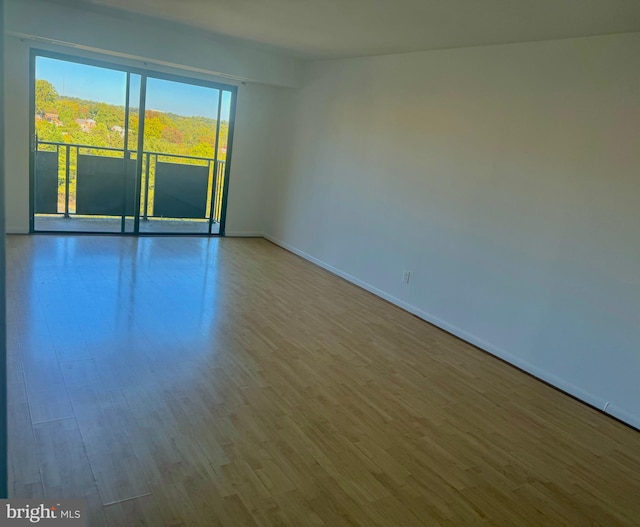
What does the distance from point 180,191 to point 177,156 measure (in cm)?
47

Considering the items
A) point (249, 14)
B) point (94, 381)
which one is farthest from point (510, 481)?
point (249, 14)

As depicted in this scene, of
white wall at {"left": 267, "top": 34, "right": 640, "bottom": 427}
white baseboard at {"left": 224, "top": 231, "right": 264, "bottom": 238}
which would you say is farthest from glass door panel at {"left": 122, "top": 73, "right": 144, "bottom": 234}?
white wall at {"left": 267, "top": 34, "right": 640, "bottom": 427}

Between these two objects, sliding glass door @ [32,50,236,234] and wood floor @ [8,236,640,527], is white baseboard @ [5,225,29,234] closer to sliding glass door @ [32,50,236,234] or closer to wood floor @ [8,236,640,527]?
sliding glass door @ [32,50,236,234]

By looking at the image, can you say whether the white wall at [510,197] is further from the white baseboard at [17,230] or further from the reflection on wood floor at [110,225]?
the white baseboard at [17,230]

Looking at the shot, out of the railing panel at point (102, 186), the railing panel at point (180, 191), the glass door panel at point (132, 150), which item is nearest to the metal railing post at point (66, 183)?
the railing panel at point (102, 186)

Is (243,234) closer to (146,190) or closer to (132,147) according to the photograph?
(146,190)

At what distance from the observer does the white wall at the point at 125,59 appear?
4648 mm

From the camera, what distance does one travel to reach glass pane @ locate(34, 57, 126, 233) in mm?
5281

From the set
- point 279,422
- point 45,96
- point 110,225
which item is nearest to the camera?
point 279,422

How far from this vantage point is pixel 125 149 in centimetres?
580

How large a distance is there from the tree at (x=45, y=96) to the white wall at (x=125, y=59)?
0.12 meters

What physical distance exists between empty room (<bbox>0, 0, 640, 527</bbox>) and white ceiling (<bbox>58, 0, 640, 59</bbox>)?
0.03 meters

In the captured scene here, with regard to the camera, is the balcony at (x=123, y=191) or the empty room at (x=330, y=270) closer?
the empty room at (x=330, y=270)

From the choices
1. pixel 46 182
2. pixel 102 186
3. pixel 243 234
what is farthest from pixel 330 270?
pixel 46 182
